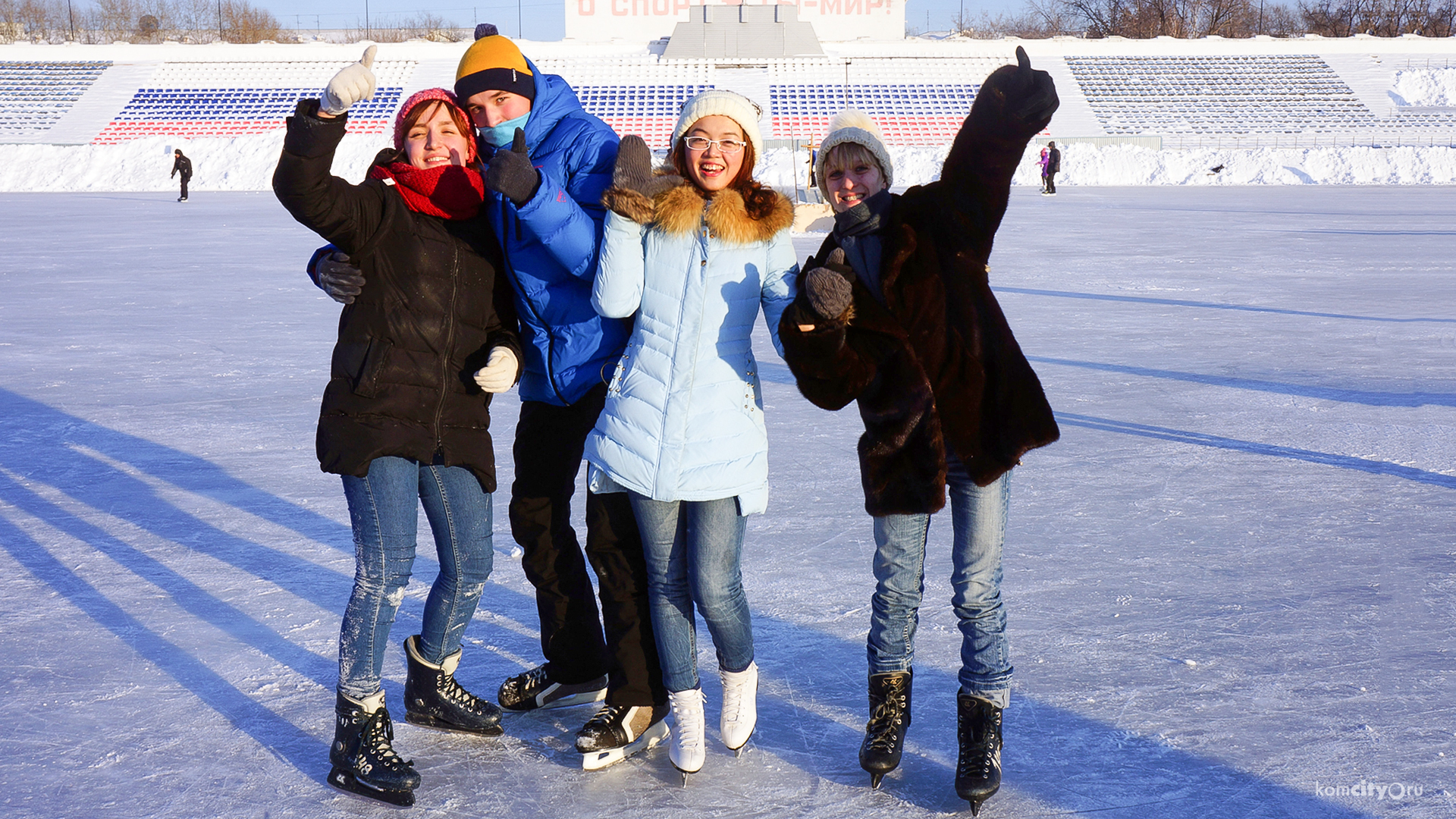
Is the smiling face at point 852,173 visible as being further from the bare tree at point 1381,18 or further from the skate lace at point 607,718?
the bare tree at point 1381,18

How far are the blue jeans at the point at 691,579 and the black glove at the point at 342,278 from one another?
728mm

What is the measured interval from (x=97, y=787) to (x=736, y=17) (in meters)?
43.5

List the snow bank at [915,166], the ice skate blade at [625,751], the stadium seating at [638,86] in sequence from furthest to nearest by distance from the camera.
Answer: the stadium seating at [638,86] < the snow bank at [915,166] < the ice skate blade at [625,751]

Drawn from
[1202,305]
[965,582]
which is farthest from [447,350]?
[1202,305]

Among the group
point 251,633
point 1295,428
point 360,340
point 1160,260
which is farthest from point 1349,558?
point 1160,260

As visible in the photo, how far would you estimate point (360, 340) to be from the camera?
2.40 meters

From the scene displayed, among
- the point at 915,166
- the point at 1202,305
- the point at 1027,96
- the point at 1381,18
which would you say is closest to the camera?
the point at 1027,96

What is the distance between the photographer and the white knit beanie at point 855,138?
7.78ft

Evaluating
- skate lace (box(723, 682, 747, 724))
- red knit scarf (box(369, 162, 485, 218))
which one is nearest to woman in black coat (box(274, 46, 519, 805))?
red knit scarf (box(369, 162, 485, 218))

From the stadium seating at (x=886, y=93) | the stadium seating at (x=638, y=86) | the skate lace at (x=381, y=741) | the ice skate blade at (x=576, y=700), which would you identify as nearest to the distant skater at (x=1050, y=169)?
the stadium seating at (x=886, y=93)

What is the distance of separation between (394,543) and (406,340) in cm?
44

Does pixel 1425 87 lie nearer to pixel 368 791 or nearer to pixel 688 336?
pixel 688 336

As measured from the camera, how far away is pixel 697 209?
238 centimetres

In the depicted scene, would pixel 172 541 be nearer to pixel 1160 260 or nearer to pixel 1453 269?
pixel 1160 260
